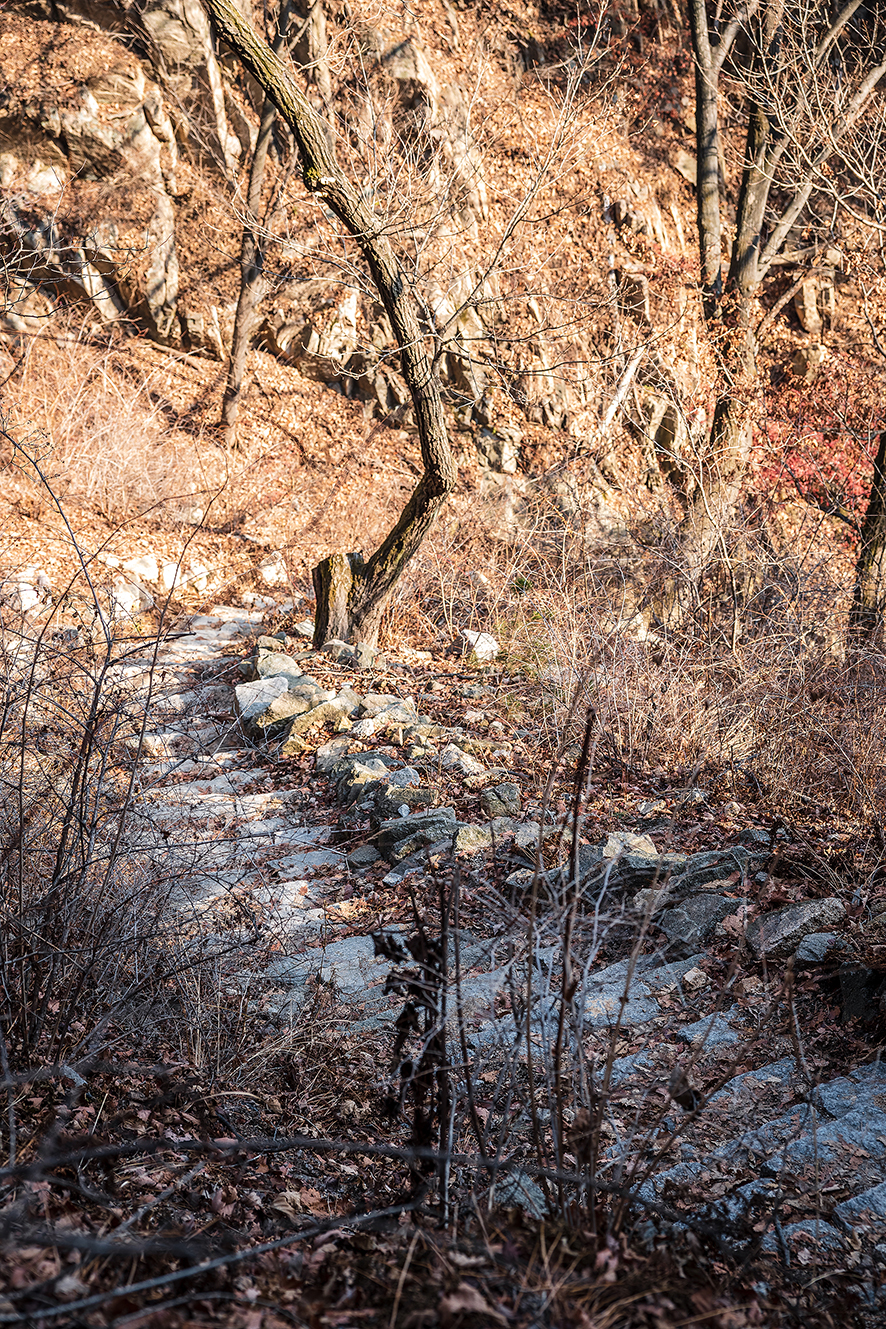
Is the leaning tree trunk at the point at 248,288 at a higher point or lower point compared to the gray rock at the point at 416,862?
higher

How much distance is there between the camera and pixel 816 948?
11.1 ft

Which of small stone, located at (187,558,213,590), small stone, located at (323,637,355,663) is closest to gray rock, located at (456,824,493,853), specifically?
small stone, located at (323,637,355,663)

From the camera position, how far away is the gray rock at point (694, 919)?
375 cm

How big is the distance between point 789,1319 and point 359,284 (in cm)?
788

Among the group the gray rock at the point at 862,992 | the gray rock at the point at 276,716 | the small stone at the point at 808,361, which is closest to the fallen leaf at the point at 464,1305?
the gray rock at the point at 862,992

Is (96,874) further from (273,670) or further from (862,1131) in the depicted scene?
(273,670)

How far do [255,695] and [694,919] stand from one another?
4.04m

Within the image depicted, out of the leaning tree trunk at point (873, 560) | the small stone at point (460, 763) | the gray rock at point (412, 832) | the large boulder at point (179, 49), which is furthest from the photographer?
the large boulder at point (179, 49)

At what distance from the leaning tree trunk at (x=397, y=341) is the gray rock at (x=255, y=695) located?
114 centimetres

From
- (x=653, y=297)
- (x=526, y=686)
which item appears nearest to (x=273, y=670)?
(x=526, y=686)

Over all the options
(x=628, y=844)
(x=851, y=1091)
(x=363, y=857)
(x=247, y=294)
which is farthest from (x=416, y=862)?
(x=247, y=294)

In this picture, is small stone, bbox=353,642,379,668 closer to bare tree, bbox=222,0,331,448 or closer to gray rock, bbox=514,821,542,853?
gray rock, bbox=514,821,542,853

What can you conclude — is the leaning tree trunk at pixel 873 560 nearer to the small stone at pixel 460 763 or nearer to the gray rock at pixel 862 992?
the small stone at pixel 460 763

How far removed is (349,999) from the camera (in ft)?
11.1
